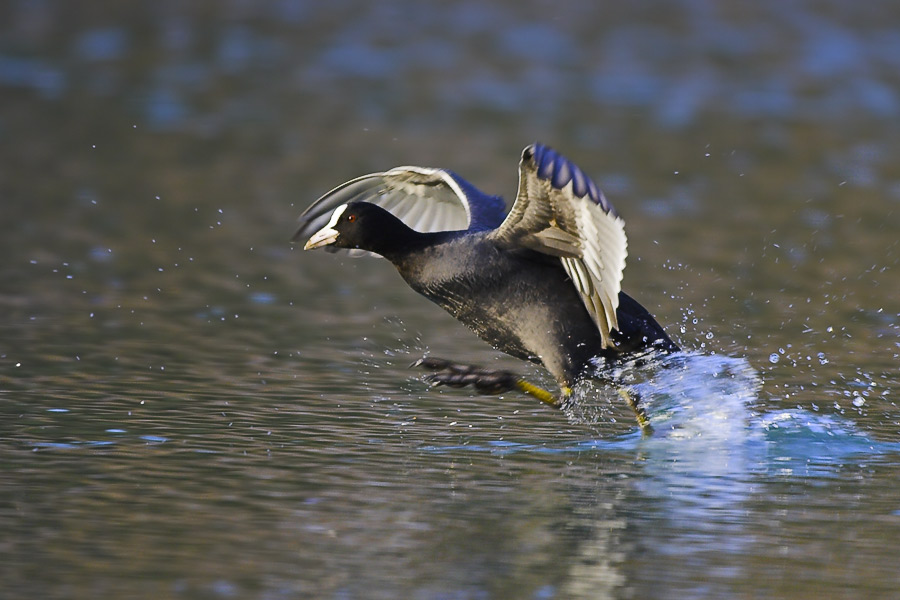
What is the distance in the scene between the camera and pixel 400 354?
30.5ft

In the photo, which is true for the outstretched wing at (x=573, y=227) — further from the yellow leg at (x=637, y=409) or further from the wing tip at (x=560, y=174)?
the yellow leg at (x=637, y=409)

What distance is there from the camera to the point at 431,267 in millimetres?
7461

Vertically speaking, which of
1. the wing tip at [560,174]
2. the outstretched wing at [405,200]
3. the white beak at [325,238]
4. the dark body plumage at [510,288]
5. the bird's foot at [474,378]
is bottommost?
the bird's foot at [474,378]

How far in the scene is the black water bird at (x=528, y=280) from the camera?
275 inches

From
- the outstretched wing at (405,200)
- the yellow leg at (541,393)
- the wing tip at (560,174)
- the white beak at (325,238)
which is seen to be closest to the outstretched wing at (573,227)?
the wing tip at (560,174)

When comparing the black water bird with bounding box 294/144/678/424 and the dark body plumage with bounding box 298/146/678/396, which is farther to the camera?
the dark body plumage with bounding box 298/146/678/396

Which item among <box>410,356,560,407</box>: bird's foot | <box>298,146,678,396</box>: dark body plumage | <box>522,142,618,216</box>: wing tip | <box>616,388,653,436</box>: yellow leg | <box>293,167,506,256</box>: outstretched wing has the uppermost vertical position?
<box>293,167,506,256</box>: outstretched wing

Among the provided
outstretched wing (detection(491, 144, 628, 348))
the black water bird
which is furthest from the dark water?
outstretched wing (detection(491, 144, 628, 348))

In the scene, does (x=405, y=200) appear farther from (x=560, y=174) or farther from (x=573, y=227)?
(x=560, y=174)

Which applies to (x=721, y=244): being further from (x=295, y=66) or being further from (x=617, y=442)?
(x=295, y=66)

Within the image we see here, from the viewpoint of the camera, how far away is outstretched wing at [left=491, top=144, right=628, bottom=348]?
6.52 m

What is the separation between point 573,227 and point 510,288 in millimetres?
597

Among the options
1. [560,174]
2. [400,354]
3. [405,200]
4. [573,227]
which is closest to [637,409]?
[573,227]

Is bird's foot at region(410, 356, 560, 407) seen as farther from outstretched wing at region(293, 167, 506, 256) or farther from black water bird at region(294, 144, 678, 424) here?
outstretched wing at region(293, 167, 506, 256)
